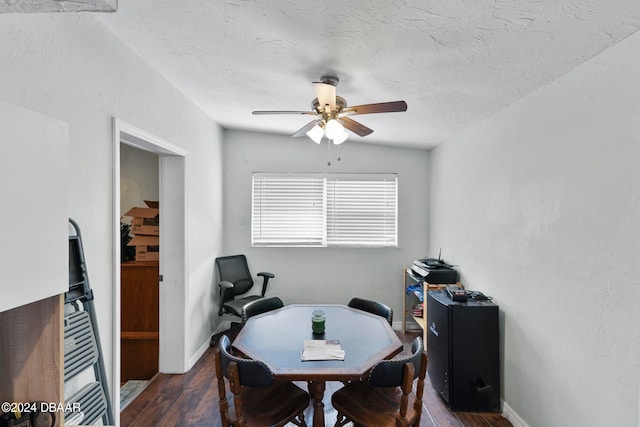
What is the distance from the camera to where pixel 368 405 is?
6.05ft

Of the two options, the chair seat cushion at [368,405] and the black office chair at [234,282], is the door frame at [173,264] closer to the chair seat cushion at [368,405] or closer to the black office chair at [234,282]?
the black office chair at [234,282]

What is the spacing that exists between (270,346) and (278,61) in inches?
71.8

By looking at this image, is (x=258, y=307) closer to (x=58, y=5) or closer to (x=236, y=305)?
(x=236, y=305)

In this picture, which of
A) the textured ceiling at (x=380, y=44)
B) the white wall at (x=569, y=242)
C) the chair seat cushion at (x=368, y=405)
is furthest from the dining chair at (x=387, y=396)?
the textured ceiling at (x=380, y=44)

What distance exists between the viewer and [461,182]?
10.6 feet

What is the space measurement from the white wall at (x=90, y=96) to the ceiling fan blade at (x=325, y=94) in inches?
49.1

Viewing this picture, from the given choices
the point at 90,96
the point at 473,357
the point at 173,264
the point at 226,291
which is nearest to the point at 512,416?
the point at 473,357

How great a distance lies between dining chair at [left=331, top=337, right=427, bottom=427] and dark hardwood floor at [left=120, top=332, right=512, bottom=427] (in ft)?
1.89

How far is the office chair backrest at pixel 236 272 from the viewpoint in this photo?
3766 millimetres

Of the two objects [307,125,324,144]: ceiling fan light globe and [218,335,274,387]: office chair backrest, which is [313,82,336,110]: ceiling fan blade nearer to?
[307,125,324,144]: ceiling fan light globe

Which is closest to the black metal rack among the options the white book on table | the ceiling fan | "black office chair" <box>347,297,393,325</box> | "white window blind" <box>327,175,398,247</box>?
the white book on table

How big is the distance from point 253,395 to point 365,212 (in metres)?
2.72

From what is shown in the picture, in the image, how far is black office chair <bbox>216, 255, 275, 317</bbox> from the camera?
11.5 ft

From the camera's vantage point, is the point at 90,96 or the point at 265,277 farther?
the point at 265,277
